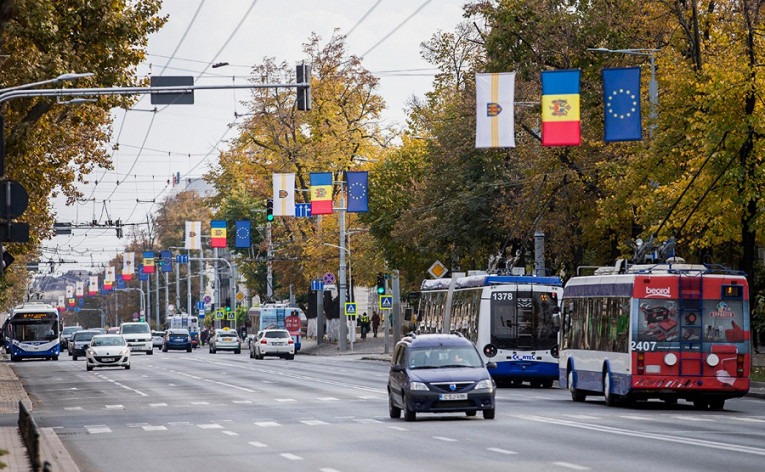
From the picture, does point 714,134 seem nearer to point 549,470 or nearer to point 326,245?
point 549,470

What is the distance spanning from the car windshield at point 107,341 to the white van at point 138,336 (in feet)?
80.1

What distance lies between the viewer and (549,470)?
57.1 ft

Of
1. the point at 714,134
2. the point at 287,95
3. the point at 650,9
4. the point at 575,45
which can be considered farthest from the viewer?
the point at 287,95

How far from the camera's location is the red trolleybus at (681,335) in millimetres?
29828

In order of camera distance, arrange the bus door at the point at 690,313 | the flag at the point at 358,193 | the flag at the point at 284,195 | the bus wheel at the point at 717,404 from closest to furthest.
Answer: the bus door at the point at 690,313
the bus wheel at the point at 717,404
the flag at the point at 358,193
the flag at the point at 284,195

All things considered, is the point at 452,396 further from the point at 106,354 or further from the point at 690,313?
the point at 106,354

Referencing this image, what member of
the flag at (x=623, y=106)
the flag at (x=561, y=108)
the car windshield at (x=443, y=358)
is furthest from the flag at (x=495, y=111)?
the car windshield at (x=443, y=358)

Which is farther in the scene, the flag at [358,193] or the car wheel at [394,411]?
the flag at [358,193]

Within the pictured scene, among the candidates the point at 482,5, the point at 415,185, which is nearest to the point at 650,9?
the point at 482,5

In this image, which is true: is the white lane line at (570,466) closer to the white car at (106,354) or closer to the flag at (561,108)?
the flag at (561,108)

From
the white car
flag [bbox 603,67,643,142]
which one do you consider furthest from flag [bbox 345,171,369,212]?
flag [bbox 603,67,643,142]

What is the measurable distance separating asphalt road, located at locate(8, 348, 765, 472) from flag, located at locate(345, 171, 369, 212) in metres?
18.5

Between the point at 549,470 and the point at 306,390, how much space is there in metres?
24.5

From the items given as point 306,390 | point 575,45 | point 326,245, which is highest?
point 575,45
